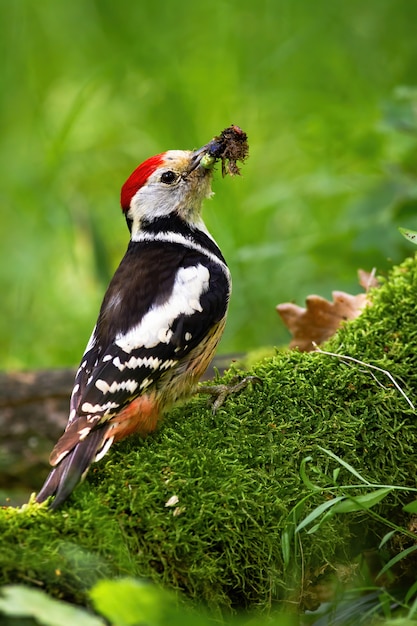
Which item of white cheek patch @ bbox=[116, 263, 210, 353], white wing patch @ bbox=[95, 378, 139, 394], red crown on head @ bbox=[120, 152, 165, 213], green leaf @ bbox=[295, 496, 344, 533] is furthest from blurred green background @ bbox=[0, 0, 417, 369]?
green leaf @ bbox=[295, 496, 344, 533]

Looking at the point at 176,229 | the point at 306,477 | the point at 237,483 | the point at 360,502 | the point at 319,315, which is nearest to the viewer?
the point at 360,502

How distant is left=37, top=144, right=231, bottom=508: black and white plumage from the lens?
2584 millimetres

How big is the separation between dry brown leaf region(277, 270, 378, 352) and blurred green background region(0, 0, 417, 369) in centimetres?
83

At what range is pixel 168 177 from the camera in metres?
3.58

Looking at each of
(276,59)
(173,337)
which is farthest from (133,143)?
(173,337)

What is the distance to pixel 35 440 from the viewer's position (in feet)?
14.3

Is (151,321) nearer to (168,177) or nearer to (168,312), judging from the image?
(168,312)

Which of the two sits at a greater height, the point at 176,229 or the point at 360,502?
the point at 176,229

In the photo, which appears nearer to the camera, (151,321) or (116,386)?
(116,386)

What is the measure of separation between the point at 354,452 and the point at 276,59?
373 centimetres

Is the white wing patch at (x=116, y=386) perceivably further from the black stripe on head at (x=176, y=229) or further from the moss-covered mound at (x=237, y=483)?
the black stripe on head at (x=176, y=229)

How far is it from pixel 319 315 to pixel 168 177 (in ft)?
3.10

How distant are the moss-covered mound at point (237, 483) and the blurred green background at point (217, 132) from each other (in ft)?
5.33

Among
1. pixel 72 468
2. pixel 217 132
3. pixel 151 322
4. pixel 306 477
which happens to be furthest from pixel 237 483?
pixel 217 132
